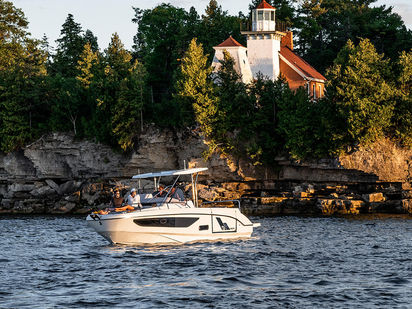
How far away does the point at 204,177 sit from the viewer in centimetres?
6238

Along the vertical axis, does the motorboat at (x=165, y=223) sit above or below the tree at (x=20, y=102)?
below

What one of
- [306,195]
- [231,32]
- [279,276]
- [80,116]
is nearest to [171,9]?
[231,32]

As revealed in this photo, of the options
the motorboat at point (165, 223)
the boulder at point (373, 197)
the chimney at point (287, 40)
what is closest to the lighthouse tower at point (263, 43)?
the chimney at point (287, 40)

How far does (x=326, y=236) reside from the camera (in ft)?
121

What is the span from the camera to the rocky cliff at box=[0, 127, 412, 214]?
56.2 meters

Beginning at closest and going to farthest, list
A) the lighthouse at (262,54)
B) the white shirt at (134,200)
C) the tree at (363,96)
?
the white shirt at (134,200) → the tree at (363,96) → the lighthouse at (262,54)

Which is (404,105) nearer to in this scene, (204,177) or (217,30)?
(204,177)

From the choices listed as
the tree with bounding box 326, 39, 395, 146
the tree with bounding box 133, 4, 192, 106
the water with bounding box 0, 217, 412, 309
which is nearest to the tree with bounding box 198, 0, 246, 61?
the tree with bounding box 133, 4, 192, 106

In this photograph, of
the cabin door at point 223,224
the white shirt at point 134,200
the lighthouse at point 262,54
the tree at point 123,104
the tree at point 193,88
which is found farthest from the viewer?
the lighthouse at point 262,54

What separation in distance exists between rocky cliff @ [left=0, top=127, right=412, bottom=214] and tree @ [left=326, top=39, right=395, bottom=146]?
1816 millimetres

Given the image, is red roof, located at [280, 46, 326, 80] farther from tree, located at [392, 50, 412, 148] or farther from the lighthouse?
tree, located at [392, 50, 412, 148]

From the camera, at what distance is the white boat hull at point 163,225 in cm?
3005

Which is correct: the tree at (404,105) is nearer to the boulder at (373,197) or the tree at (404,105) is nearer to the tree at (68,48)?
the boulder at (373,197)

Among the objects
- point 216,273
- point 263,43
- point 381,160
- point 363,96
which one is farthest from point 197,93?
point 216,273
